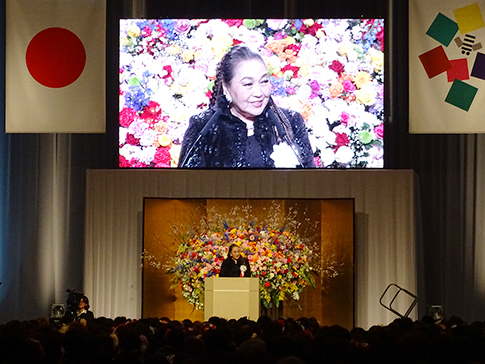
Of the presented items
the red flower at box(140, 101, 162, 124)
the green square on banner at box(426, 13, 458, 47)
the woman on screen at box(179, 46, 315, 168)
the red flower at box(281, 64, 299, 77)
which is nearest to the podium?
the woman on screen at box(179, 46, 315, 168)

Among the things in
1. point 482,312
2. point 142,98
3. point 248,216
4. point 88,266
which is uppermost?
point 142,98

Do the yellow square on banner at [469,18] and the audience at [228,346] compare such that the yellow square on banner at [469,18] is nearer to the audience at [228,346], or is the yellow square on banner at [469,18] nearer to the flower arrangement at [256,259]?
the flower arrangement at [256,259]

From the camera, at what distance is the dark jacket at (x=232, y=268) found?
821 centimetres

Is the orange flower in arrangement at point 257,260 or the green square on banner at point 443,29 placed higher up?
the green square on banner at point 443,29

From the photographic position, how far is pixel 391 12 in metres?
10.9

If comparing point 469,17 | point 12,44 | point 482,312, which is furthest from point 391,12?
point 12,44

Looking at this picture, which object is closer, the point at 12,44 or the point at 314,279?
the point at 12,44

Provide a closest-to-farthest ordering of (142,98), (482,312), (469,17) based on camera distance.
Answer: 1. (469,17)
2. (142,98)
3. (482,312)

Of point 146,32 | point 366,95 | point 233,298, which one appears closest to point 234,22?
point 146,32

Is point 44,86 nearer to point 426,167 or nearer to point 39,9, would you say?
point 39,9

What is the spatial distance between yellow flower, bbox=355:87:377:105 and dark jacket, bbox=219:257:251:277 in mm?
2743

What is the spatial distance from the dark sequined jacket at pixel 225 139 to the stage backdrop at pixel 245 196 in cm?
35

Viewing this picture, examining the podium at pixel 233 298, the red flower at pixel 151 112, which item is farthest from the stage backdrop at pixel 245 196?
the podium at pixel 233 298

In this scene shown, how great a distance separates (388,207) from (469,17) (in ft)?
8.28
